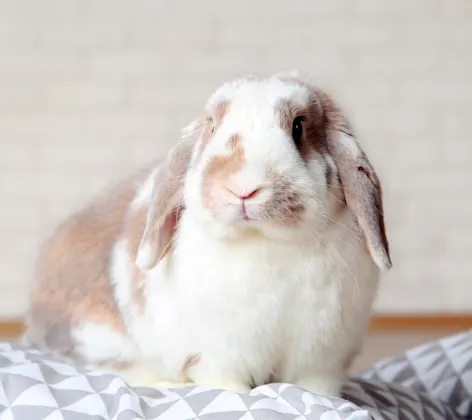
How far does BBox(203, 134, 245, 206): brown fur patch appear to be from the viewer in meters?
0.92

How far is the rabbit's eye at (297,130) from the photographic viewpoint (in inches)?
38.8

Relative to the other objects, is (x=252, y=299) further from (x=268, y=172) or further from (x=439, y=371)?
(x=439, y=371)

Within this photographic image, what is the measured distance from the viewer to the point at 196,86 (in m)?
2.93

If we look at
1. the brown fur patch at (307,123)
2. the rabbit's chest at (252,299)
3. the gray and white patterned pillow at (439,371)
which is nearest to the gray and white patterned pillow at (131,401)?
the rabbit's chest at (252,299)

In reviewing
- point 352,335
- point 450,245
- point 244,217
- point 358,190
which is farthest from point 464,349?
point 450,245

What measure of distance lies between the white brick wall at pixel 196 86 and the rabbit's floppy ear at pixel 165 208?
1.84 meters

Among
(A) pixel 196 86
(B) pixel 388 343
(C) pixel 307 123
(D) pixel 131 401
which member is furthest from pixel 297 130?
(A) pixel 196 86

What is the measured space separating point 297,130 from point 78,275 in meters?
0.43

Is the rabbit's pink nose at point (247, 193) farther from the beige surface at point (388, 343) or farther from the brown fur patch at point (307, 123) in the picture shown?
the beige surface at point (388, 343)

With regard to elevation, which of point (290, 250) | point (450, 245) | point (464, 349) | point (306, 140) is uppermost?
point (306, 140)

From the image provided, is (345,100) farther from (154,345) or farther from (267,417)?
(267,417)

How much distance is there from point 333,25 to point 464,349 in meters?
1.73

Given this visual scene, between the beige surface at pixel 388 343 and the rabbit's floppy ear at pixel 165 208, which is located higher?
the rabbit's floppy ear at pixel 165 208

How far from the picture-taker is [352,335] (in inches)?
41.9
